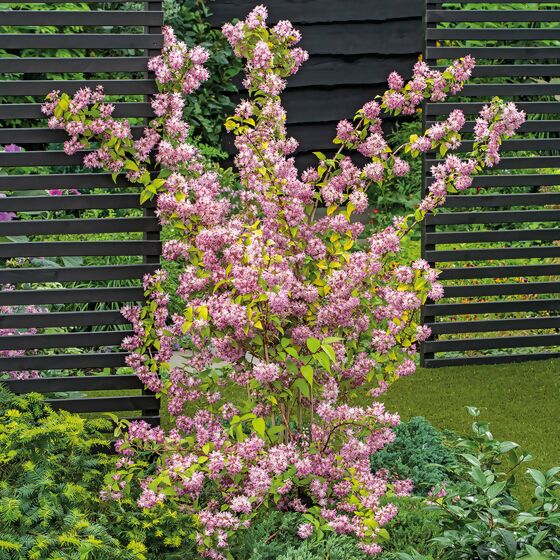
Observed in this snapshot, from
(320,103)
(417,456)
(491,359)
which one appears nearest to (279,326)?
(417,456)

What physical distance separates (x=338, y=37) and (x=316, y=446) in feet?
18.2

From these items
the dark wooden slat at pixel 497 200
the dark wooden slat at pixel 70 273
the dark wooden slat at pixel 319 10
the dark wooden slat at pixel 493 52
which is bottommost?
the dark wooden slat at pixel 70 273

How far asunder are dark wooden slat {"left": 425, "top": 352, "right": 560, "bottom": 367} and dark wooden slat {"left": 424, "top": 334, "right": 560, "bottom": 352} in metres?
0.07

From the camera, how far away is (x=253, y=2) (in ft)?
26.3

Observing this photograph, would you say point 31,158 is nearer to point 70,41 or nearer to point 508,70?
point 70,41

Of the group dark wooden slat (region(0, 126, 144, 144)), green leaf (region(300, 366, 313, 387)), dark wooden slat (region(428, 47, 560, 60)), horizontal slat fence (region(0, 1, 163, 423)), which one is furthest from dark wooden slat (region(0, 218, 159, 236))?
dark wooden slat (region(428, 47, 560, 60))

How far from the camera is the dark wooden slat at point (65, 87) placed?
4.27 m

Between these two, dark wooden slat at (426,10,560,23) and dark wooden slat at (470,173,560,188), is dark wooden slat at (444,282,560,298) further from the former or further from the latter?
dark wooden slat at (426,10,560,23)

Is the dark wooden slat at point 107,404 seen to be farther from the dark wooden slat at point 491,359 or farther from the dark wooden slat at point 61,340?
the dark wooden slat at point 491,359

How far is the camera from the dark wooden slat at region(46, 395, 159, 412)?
449cm

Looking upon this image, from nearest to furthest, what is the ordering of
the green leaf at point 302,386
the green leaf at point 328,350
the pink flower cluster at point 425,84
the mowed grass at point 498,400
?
1. the green leaf at point 328,350
2. the green leaf at point 302,386
3. the pink flower cluster at point 425,84
4. the mowed grass at point 498,400

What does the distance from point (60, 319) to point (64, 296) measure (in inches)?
4.4

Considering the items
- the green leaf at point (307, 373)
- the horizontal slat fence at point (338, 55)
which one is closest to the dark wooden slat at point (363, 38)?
the horizontal slat fence at point (338, 55)

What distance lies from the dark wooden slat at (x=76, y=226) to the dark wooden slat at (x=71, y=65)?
2.26 ft
